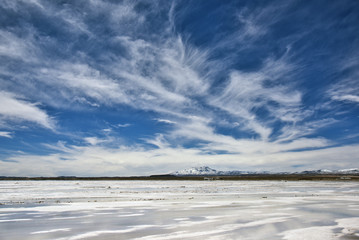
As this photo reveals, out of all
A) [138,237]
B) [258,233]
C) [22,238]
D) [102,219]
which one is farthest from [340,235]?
[22,238]

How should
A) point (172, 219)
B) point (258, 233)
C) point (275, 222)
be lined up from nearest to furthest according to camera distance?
point (258, 233)
point (275, 222)
point (172, 219)

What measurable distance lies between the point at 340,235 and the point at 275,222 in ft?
13.0

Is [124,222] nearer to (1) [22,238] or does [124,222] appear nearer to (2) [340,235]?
(1) [22,238]

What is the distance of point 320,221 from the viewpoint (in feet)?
49.4

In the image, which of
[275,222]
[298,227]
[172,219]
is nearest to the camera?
[298,227]

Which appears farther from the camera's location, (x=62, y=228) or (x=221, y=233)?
(x=62, y=228)

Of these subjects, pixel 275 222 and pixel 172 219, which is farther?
pixel 172 219

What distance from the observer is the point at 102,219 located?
16.4m

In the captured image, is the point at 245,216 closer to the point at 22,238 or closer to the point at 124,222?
the point at 124,222

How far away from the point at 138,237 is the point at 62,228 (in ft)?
16.7

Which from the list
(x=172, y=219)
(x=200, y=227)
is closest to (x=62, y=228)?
(x=172, y=219)

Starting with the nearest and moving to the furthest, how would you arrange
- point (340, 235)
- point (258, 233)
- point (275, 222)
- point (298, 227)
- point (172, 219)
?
point (340, 235)
point (258, 233)
point (298, 227)
point (275, 222)
point (172, 219)

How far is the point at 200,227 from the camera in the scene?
13.6 meters

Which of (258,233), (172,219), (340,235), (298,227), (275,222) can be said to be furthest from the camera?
(172,219)
